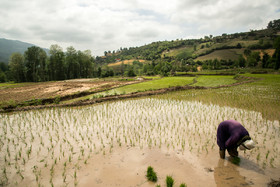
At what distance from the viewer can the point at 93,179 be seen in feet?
12.1

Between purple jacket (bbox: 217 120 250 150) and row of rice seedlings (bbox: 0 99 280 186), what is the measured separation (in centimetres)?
99

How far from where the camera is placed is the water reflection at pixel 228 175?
11.2ft

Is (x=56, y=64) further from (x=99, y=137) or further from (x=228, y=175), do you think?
(x=228, y=175)

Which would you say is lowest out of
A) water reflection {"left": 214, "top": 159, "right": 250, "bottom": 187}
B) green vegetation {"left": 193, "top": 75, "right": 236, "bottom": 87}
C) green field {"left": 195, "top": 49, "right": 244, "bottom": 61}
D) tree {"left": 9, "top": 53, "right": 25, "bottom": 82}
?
water reflection {"left": 214, "top": 159, "right": 250, "bottom": 187}

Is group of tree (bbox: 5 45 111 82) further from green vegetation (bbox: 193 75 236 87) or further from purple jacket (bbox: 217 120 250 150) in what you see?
purple jacket (bbox: 217 120 250 150)

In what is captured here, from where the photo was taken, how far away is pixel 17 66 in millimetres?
46000

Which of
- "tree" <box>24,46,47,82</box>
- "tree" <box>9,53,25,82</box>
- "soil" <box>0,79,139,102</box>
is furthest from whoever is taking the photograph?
"tree" <box>24,46,47,82</box>

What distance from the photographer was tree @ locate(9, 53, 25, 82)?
45.9 meters

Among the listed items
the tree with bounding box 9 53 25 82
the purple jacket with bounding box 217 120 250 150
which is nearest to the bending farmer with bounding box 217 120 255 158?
the purple jacket with bounding box 217 120 250 150

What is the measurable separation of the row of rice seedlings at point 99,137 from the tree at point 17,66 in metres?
51.3

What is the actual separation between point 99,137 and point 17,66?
5750cm

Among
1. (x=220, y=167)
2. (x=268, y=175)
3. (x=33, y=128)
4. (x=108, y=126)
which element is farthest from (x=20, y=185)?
(x=268, y=175)

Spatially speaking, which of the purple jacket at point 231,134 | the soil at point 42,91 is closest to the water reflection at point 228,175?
the purple jacket at point 231,134

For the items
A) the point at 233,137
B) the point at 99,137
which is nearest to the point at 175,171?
the point at 233,137
